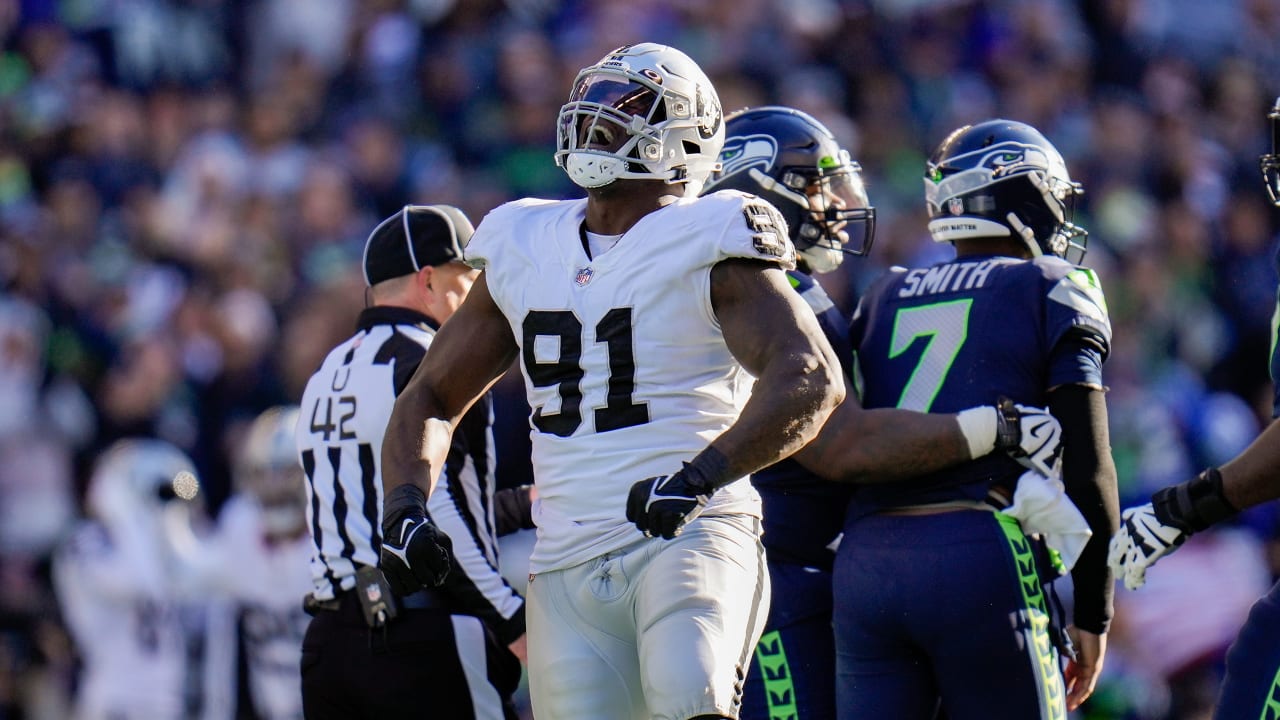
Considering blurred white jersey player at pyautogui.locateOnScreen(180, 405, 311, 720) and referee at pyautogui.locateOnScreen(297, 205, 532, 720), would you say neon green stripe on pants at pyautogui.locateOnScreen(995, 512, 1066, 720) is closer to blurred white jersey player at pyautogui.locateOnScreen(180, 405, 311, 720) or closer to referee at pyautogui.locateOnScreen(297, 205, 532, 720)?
referee at pyautogui.locateOnScreen(297, 205, 532, 720)

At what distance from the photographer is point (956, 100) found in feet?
41.9

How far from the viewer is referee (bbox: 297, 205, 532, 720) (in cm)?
506

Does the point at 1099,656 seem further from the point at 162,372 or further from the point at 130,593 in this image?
the point at 162,372

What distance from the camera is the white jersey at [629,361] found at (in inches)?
159

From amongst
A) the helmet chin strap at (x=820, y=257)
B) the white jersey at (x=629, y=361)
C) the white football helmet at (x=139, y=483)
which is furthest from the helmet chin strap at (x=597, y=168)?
the white football helmet at (x=139, y=483)

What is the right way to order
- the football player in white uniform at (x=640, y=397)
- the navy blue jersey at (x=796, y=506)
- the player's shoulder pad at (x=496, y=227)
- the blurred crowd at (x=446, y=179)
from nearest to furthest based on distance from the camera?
the football player in white uniform at (x=640, y=397) → the player's shoulder pad at (x=496, y=227) → the navy blue jersey at (x=796, y=506) → the blurred crowd at (x=446, y=179)

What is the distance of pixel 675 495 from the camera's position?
3.74 m

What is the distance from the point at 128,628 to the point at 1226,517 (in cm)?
606

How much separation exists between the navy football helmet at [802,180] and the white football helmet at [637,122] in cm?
124

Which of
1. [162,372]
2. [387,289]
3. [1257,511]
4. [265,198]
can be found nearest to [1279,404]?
[387,289]

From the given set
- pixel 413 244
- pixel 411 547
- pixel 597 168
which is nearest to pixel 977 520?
pixel 597 168

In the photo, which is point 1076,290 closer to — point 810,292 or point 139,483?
point 810,292

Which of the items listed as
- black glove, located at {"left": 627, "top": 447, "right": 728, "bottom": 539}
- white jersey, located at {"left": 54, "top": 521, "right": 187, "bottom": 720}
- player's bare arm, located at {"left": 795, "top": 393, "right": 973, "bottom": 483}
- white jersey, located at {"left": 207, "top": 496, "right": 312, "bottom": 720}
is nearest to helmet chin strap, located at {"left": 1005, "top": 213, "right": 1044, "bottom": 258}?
player's bare arm, located at {"left": 795, "top": 393, "right": 973, "bottom": 483}

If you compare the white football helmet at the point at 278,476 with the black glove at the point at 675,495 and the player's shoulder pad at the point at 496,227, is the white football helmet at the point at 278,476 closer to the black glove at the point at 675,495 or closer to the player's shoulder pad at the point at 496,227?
the player's shoulder pad at the point at 496,227
